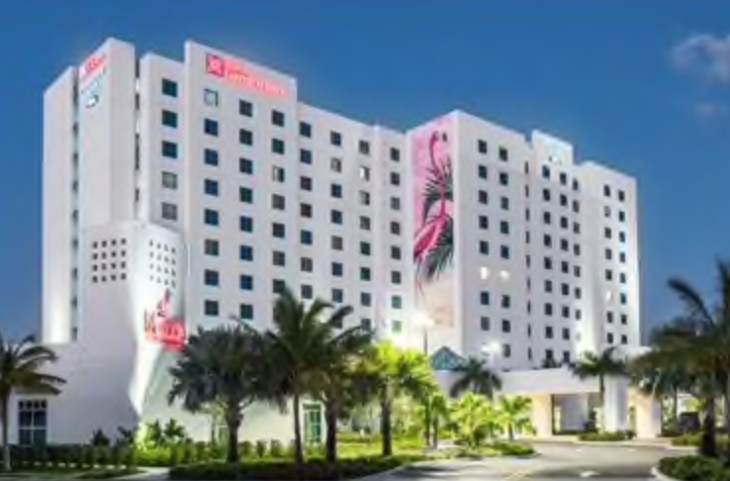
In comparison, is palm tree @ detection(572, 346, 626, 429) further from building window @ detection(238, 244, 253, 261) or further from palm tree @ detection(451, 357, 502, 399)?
building window @ detection(238, 244, 253, 261)

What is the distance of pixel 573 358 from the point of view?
11988cm

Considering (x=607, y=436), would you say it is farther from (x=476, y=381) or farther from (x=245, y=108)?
(x=245, y=108)

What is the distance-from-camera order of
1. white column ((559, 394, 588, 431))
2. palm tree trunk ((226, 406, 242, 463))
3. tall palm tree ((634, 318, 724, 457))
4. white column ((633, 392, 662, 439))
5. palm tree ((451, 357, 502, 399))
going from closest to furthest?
tall palm tree ((634, 318, 724, 457)) < palm tree trunk ((226, 406, 242, 463)) < white column ((633, 392, 662, 439)) < palm tree ((451, 357, 502, 399)) < white column ((559, 394, 588, 431))

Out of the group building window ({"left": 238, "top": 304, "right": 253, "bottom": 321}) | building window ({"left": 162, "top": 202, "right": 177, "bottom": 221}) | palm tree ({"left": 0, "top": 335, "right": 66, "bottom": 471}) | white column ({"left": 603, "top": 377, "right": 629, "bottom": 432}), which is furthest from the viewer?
white column ({"left": 603, "top": 377, "right": 629, "bottom": 432})

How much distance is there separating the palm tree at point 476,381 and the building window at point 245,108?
29.4m

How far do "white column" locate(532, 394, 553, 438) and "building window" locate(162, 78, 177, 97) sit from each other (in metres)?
42.7

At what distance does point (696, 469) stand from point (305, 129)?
208 ft

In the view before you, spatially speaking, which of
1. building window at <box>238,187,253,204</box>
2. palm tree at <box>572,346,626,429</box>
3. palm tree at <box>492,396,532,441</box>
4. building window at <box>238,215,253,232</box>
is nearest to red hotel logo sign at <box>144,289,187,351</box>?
building window at <box>238,215,253,232</box>

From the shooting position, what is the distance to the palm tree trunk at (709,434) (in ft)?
155

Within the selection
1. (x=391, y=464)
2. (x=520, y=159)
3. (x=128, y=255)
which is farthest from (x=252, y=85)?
(x=391, y=464)

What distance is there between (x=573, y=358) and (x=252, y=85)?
163 ft

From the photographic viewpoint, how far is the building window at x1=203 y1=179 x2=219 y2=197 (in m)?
87.0

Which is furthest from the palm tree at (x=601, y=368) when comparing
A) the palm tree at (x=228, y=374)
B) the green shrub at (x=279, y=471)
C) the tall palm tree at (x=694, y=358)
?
the green shrub at (x=279, y=471)

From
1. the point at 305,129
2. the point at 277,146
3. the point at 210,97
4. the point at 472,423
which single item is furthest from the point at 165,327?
the point at 305,129
